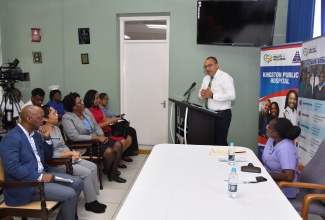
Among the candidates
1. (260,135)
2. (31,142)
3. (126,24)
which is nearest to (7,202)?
(31,142)

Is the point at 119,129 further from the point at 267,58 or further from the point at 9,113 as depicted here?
the point at 267,58

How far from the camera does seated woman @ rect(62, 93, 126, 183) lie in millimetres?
3402

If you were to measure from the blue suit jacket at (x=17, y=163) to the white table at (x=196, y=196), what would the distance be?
3.10ft

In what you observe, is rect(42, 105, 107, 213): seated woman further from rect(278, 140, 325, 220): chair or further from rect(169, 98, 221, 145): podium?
rect(278, 140, 325, 220): chair

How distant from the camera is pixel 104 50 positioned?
5090 mm

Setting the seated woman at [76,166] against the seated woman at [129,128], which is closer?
the seated woman at [76,166]

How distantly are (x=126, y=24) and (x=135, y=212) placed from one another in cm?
439

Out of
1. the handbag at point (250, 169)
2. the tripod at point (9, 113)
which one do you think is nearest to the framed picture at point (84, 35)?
the tripod at point (9, 113)

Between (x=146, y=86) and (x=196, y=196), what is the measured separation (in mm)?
3736

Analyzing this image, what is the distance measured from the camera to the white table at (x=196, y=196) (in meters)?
1.42

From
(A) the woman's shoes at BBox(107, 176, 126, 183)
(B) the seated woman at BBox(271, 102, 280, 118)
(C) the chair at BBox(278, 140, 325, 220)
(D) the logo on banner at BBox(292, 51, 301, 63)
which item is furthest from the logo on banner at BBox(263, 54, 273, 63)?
(A) the woman's shoes at BBox(107, 176, 126, 183)

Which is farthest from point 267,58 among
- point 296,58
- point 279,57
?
point 296,58

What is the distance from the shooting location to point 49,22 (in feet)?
17.0

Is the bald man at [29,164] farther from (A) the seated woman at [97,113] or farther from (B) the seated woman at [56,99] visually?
(B) the seated woman at [56,99]
